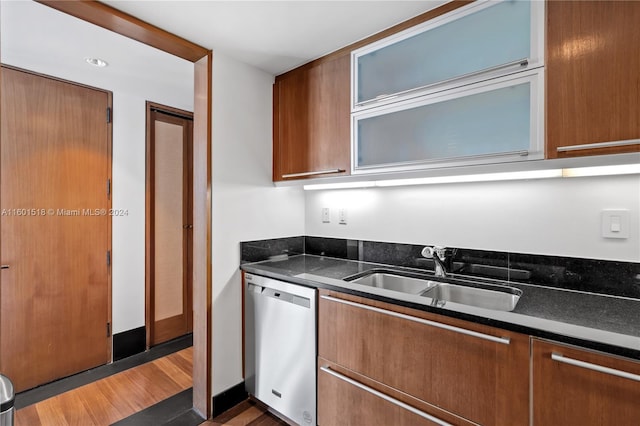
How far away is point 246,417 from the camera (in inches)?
76.3

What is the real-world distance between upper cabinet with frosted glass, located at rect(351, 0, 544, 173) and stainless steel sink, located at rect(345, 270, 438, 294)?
0.64m

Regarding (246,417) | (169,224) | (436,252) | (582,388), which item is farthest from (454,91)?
(169,224)

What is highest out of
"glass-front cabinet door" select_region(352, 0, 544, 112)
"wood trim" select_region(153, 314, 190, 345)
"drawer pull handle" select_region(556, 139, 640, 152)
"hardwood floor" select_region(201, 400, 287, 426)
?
"glass-front cabinet door" select_region(352, 0, 544, 112)

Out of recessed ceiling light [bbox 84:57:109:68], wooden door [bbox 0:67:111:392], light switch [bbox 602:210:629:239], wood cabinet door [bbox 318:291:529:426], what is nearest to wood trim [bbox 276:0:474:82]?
light switch [bbox 602:210:629:239]

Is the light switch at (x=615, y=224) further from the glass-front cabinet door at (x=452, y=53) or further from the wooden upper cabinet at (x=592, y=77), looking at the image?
the glass-front cabinet door at (x=452, y=53)

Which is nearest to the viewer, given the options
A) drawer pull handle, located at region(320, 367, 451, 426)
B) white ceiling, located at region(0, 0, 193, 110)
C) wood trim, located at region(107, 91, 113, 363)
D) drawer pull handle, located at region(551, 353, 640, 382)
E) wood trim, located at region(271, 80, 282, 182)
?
drawer pull handle, located at region(551, 353, 640, 382)

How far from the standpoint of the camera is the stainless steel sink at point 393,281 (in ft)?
5.80

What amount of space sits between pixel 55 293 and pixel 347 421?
2.26 metres

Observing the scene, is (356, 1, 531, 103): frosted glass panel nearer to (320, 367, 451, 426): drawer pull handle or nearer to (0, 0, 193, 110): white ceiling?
(0, 0, 193, 110): white ceiling

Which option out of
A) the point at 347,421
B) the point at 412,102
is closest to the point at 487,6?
the point at 412,102

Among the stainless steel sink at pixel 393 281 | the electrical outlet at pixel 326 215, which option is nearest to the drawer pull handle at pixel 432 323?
the stainless steel sink at pixel 393 281

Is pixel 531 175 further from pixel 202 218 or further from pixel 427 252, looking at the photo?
pixel 202 218

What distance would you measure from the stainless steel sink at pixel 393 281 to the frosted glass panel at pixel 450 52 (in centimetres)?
105

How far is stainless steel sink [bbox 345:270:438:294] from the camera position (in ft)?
5.80
